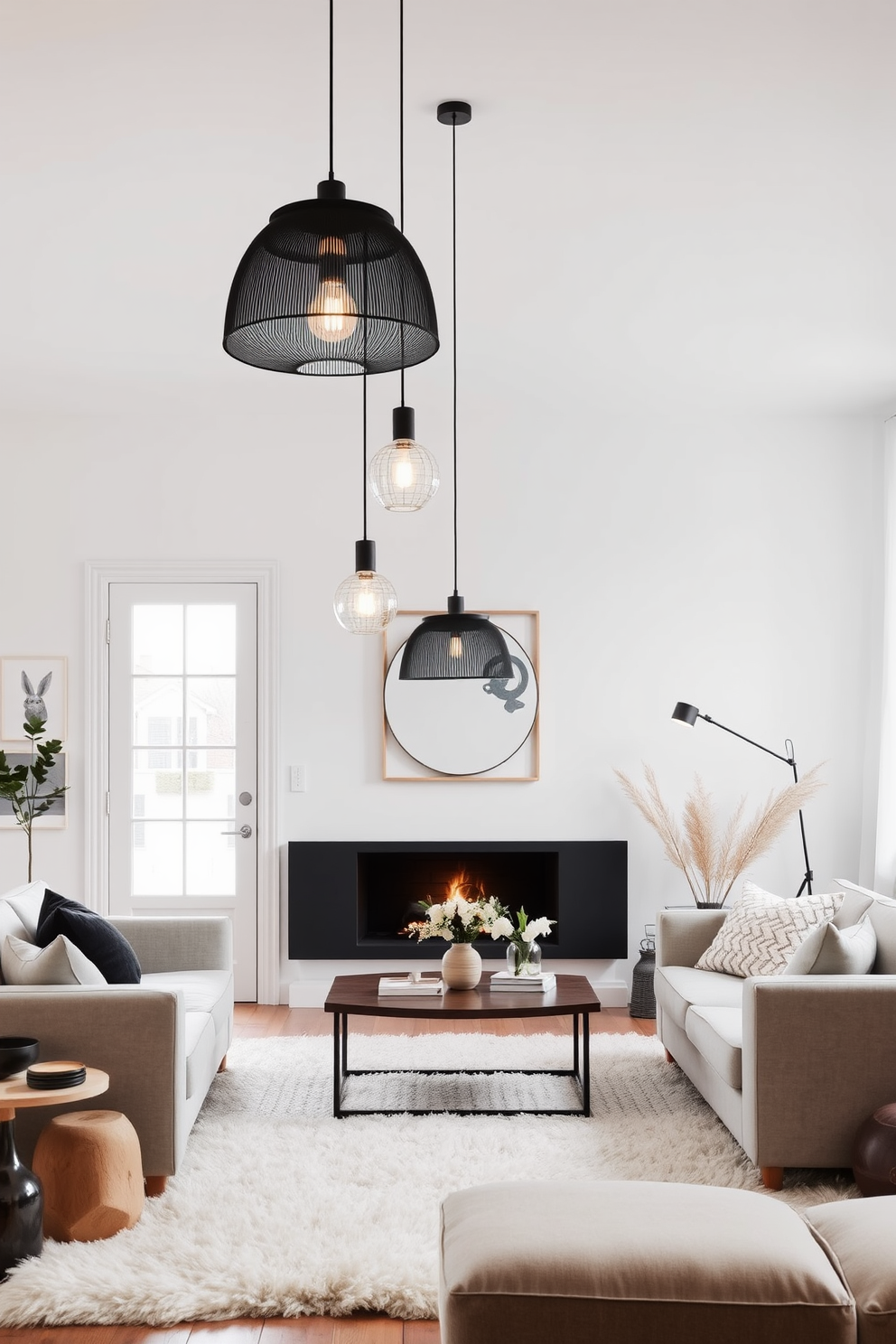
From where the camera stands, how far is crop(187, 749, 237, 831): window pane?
5.77 m

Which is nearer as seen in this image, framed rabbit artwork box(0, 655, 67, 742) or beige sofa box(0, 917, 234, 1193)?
beige sofa box(0, 917, 234, 1193)

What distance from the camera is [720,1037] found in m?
3.58

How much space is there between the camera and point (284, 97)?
2881mm

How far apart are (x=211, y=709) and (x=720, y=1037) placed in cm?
316

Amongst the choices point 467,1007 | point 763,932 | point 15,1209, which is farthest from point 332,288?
point 763,932

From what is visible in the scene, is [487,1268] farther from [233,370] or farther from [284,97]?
[233,370]

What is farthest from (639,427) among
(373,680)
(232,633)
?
(232,633)

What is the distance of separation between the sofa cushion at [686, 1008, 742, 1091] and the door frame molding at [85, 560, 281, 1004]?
7.93 feet

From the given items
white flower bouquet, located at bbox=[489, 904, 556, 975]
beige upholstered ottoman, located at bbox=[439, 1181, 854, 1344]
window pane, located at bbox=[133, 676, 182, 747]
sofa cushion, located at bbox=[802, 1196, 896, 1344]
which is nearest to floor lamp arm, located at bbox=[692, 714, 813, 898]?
white flower bouquet, located at bbox=[489, 904, 556, 975]

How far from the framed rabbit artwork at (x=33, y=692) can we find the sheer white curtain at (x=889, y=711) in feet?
13.2

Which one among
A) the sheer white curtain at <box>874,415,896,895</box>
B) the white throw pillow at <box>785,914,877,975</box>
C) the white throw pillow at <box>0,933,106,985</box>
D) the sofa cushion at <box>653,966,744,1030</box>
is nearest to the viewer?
the white throw pillow at <box>0,933,106,985</box>

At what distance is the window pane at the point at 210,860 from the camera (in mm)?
5750

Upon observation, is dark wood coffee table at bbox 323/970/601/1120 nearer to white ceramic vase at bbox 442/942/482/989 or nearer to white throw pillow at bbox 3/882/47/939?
white ceramic vase at bbox 442/942/482/989

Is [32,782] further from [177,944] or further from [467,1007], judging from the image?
[467,1007]
